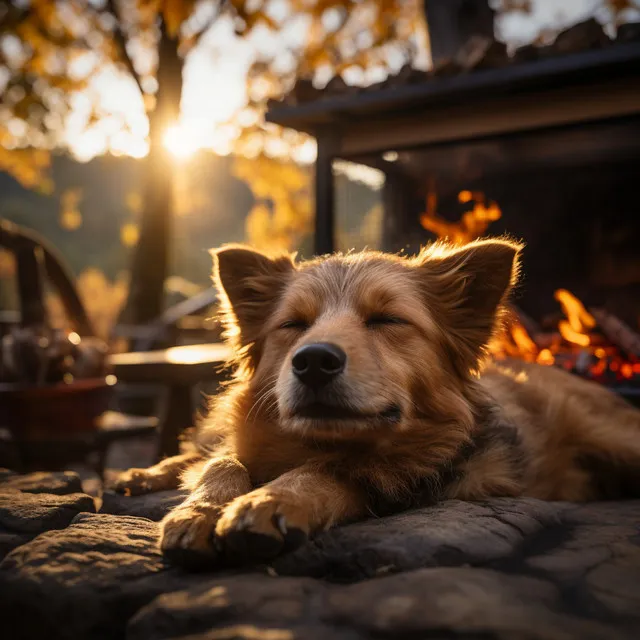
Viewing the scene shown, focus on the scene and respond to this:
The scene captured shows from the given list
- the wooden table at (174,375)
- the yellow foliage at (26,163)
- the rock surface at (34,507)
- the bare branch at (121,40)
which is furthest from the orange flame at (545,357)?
the yellow foliage at (26,163)

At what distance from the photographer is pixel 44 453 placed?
191 inches

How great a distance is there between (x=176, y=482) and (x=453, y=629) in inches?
84.2

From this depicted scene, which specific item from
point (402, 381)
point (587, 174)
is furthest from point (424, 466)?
point (587, 174)

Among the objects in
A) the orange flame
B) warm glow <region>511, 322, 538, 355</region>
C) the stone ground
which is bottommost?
the stone ground

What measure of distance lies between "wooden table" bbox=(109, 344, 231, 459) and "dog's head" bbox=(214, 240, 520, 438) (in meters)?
1.37

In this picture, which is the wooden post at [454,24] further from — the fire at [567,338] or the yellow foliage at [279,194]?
the yellow foliage at [279,194]

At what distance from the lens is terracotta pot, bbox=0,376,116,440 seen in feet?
15.6

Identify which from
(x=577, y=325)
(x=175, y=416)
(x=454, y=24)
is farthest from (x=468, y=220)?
(x=454, y=24)

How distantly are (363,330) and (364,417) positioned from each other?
1.37 feet

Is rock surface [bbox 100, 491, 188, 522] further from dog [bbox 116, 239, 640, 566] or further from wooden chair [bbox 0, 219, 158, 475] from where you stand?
wooden chair [bbox 0, 219, 158, 475]

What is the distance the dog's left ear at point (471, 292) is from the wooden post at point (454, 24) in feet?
20.8

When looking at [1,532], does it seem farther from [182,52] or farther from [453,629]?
[182,52]

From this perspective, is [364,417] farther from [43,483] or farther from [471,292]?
[43,483]

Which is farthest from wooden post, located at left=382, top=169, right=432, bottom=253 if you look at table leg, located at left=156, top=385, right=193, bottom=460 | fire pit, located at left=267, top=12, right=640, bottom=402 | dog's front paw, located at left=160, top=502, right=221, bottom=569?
dog's front paw, located at left=160, top=502, right=221, bottom=569
